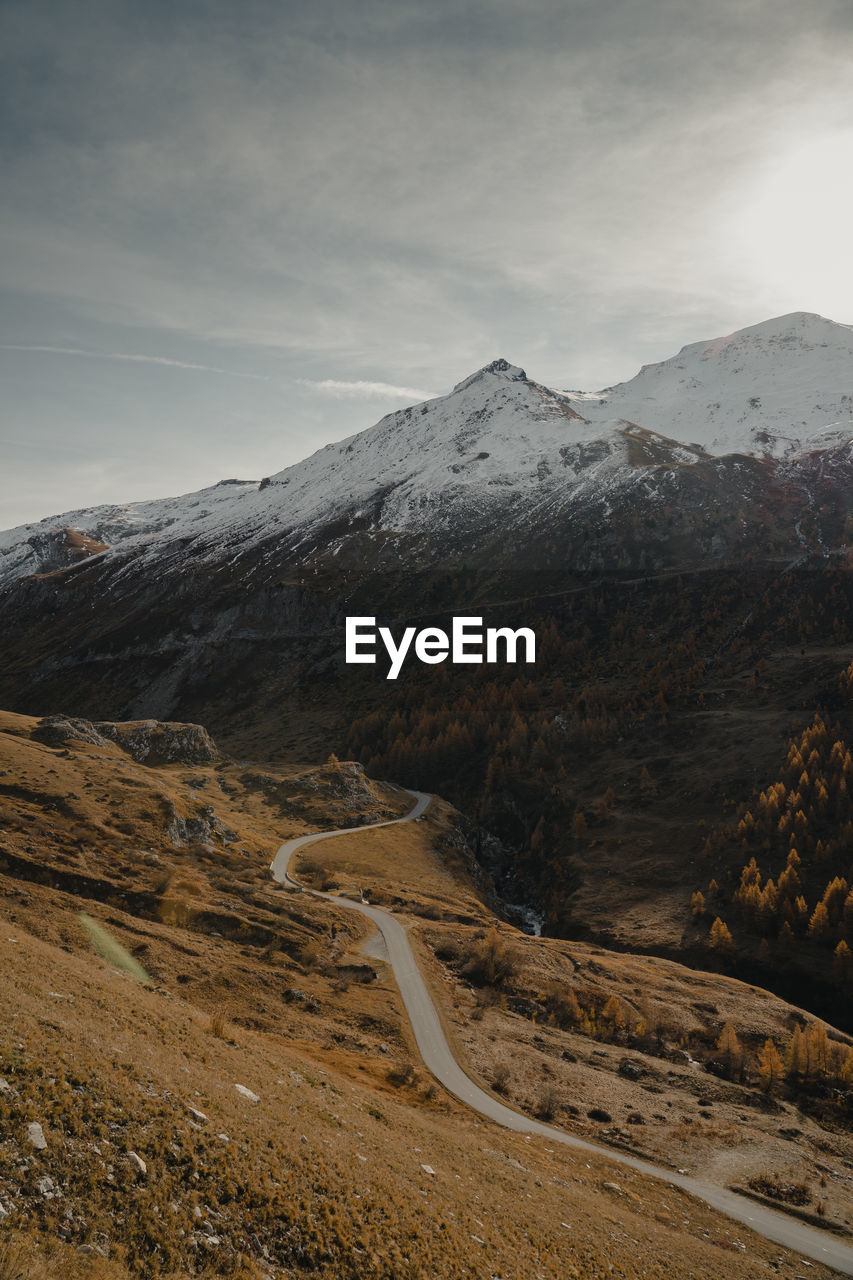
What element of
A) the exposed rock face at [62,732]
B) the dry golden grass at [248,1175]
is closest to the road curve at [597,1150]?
the dry golden grass at [248,1175]

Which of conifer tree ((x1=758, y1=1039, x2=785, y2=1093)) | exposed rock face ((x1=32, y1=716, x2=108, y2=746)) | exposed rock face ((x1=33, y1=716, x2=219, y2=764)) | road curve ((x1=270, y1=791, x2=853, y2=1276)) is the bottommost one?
conifer tree ((x1=758, y1=1039, x2=785, y2=1093))

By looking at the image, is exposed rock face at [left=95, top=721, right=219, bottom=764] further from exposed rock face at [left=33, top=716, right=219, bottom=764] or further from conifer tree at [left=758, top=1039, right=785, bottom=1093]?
conifer tree at [left=758, top=1039, right=785, bottom=1093]

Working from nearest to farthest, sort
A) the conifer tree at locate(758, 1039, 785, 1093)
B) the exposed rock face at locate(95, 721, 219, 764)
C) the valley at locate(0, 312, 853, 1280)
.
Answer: the valley at locate(0, 312, 853, 1280)
the conifer tree at locate(758, 1039, 785, 1093)
the exposed rock face at locate(95, 721, 219, 764)

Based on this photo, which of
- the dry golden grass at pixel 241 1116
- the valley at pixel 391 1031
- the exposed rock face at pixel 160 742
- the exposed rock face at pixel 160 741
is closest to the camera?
the dry golden grass at pixel 241 1116

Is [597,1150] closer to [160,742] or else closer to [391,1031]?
[391,1031]

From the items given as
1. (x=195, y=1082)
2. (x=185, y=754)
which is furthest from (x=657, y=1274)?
(x=185, y=754)

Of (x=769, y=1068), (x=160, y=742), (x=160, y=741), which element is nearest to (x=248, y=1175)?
(x=769, y=1068)

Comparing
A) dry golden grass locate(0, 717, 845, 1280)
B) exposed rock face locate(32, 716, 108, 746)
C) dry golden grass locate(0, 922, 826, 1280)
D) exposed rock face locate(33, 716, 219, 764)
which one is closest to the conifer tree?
dry golden grass locate(0, 717, 845, 1280)

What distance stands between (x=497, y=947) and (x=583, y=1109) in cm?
2648

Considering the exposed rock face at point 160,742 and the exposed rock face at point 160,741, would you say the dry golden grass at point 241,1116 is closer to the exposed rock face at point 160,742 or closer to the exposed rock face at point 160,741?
the exposed rock face at point 160,741

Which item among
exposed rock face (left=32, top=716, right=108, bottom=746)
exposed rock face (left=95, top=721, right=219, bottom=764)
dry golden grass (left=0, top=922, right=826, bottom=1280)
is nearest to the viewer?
dry golden grass (left=0, top=922, right=826, bottom=1280)

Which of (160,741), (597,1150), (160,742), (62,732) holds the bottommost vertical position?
(597,1150)

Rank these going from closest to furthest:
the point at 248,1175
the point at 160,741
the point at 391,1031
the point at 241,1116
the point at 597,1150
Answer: the point at 248,1175 < the point at 241,1116 < the point at 597,1150 < the point at 391,1031 < the point at 160,741

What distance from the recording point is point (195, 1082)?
2123 cm
